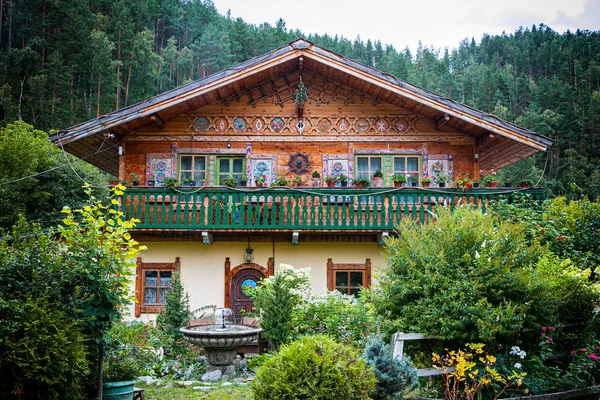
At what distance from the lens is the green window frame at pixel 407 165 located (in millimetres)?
17312

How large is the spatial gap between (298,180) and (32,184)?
16265 mm

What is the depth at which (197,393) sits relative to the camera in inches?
365

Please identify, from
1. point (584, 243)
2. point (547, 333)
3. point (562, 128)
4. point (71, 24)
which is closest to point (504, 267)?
point (547, 333)

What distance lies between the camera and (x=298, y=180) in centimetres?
1628

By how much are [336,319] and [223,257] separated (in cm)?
529

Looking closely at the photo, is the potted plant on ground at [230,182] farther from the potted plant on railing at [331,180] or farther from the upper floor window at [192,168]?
the potted plant on railing at [331,180]

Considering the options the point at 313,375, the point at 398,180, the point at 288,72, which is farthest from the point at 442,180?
the point at 313,375

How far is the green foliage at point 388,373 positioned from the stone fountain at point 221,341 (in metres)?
3.87

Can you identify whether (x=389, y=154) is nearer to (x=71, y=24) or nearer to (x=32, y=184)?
(x=32, y=184)

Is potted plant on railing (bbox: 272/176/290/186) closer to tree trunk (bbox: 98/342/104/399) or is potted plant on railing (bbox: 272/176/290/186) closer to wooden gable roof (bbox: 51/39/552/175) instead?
wooden gable roof (bbox: 51/39/552/175)

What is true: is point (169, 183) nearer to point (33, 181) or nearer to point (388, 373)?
point (388, 373)

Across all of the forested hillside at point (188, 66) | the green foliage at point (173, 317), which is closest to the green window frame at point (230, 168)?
the green foliage at point (173, 317)

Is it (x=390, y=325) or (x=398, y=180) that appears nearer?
(x=390, y=325)

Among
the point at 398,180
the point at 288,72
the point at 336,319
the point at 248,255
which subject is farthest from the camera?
the point at 288,72
